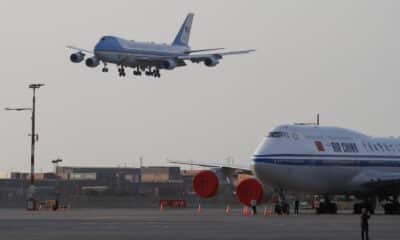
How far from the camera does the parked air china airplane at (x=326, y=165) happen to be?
198ft

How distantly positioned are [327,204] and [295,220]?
12.6 meters

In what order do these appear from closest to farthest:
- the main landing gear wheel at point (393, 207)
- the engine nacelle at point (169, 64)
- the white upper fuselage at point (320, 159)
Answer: the white upper fuselage at point (320, 159) < the main landing gear wheel at point (393, 207) < the engine nacelle at point (169, 64)

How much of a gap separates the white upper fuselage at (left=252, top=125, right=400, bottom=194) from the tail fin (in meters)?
41.2

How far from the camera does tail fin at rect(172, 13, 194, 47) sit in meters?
104

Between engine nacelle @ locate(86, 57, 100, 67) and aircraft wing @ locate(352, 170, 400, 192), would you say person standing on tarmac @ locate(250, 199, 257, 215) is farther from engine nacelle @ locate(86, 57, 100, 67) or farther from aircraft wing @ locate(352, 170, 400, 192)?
engine nacelle @ locate(86, 57, 100, 67)

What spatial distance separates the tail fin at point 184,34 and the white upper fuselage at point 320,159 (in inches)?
1621

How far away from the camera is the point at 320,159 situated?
201 feet

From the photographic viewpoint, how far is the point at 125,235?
3912 centimetres

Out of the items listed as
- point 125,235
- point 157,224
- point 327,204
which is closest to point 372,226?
point 157,224

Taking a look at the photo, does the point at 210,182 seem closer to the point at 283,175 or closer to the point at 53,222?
the point at 283,175

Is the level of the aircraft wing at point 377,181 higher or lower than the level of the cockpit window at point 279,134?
lower

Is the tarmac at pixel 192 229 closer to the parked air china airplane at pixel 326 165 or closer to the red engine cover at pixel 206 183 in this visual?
the parked air china airplane at pixel 326 165

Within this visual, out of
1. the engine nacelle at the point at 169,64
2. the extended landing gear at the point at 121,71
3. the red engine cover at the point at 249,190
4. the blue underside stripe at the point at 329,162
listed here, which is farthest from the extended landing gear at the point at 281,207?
the engine nacelle at the point at 169,64

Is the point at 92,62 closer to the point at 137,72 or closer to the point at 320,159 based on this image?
the point at 137,72
